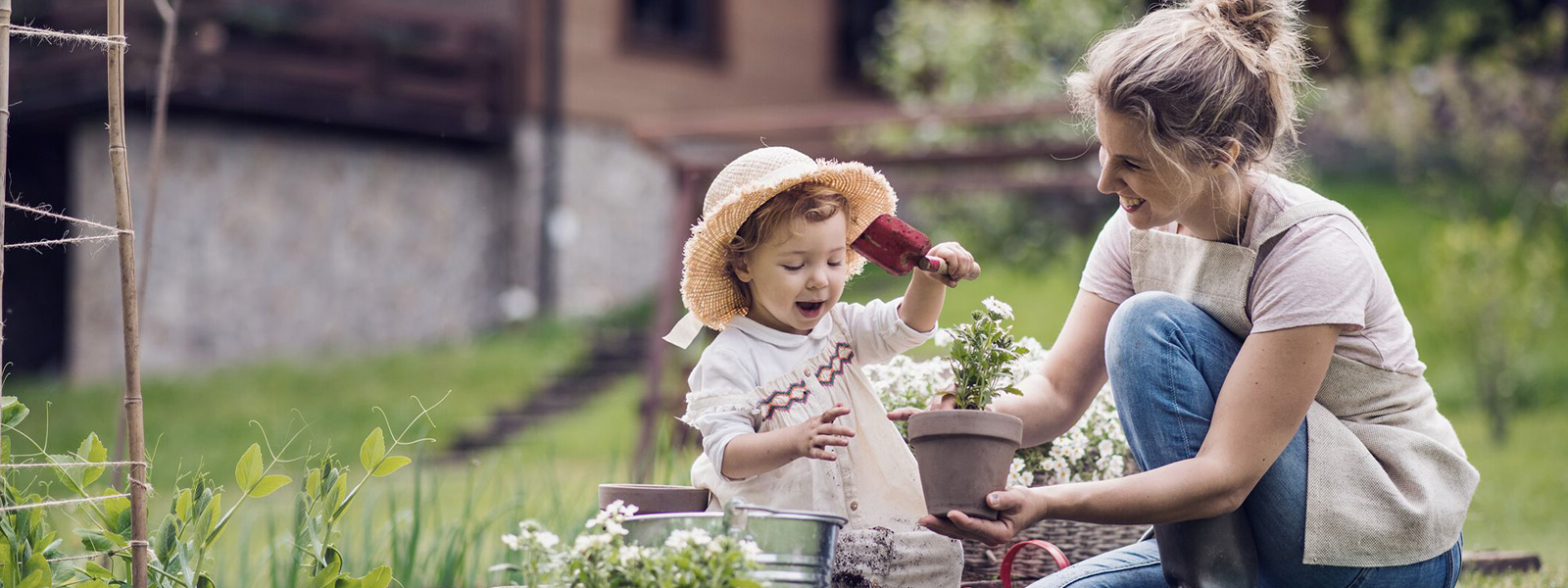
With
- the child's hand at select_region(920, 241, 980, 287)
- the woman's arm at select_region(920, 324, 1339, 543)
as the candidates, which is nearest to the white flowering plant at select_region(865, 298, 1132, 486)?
the child's hand at select_region(920, 241, 980, 287)

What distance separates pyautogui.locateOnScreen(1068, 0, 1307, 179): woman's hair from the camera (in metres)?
1.94

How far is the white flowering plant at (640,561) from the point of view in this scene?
159 cm

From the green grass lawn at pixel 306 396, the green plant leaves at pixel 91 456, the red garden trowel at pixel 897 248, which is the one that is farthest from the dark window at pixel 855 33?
the green plant leaves at pixel 91 456

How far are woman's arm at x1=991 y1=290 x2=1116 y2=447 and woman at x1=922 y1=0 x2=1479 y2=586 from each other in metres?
0.21

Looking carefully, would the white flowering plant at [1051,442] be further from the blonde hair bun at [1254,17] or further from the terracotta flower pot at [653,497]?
the blonde hair bun at [1254,17]

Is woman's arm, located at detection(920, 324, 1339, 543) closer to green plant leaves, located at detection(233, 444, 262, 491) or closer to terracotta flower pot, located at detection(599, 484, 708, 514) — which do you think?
terracotta flower pot, located at detection(599, 484, 708, 514)

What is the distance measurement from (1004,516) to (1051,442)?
88 cm

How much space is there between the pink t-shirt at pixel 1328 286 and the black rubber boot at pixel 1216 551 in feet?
0.96

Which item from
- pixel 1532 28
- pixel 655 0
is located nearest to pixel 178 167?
pixel 655 0

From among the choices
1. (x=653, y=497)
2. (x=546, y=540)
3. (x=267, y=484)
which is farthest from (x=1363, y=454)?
(x=267, y=484)

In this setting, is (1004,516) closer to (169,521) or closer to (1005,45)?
(169,521)

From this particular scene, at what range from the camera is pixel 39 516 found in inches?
76.3

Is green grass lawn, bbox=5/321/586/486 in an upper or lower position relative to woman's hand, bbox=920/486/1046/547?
lower

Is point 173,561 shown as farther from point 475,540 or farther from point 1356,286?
point 1356,286
